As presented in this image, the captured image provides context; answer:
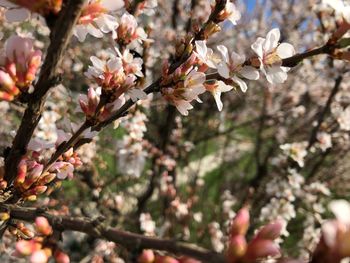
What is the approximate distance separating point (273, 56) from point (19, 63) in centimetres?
85

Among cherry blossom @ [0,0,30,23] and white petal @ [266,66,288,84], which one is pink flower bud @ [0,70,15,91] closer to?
cherry blossom @ [0,0,30,23]

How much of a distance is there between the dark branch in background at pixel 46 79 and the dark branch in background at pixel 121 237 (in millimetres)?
206

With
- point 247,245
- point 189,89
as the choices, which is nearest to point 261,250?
point 247,245

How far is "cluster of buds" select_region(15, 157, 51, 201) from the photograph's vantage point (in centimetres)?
132

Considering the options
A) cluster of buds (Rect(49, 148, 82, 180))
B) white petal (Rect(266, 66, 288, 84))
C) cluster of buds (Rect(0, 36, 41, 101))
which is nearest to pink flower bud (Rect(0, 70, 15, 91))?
cluster of buds (Rect(0, 36, 41, 101))

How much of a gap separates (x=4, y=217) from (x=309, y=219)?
5.27 meters

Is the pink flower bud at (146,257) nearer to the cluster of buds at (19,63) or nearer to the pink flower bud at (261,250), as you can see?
the pink flower bud at (261,250)

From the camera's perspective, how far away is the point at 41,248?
3.39 feet

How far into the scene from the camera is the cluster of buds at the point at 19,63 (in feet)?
3.86

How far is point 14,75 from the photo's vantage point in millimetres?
1178

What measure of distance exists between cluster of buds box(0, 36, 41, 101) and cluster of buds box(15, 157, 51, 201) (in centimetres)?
27

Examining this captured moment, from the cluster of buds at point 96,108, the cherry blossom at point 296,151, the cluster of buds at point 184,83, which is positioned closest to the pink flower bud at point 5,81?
the cluster of buds at point 96,108

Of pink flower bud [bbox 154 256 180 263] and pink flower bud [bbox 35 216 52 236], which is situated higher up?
pink flower bud [bbox 154 256 180 263]

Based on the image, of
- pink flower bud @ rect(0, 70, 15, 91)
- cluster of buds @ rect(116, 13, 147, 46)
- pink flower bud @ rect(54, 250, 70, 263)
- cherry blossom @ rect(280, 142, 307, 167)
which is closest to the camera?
pink flower bud @ rect(54, 250, 70, 263)
